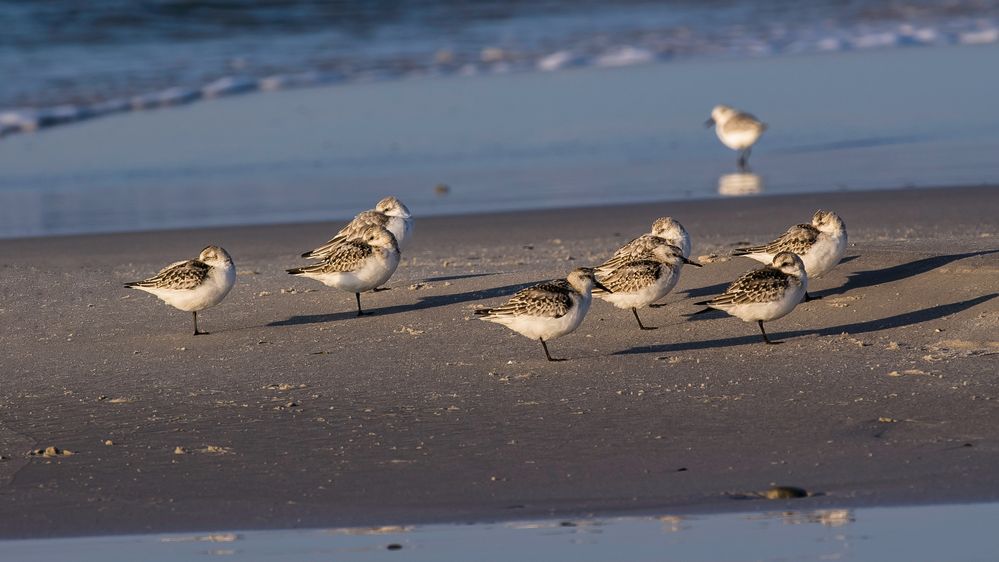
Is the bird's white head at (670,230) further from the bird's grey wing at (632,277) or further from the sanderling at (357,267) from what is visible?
the sanderling at (357,267)

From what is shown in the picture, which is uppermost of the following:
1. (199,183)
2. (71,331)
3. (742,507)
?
(199,183)

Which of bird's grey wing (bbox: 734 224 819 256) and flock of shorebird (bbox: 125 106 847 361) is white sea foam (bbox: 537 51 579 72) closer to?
flock of shorebird (bbox: 125 106 847 361)

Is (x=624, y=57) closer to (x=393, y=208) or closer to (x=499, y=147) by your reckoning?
(x=499, y=147)

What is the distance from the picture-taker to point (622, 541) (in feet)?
21.3

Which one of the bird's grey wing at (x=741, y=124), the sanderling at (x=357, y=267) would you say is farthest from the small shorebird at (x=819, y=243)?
the bird's grey wing at (x=741, y=124)

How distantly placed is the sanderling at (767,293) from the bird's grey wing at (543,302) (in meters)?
1.05

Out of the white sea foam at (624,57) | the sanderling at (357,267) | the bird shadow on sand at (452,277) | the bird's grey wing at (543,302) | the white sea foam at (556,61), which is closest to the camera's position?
the bird's grey wing at (543,302)

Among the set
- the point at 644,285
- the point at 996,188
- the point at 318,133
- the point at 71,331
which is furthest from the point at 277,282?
the point at 318,133

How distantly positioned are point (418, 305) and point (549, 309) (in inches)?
94.8

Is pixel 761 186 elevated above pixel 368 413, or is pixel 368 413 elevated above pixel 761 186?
pixel 761 186

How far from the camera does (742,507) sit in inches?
270

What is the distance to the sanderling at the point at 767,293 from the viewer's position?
32.3 ft

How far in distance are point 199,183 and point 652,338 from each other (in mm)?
10128

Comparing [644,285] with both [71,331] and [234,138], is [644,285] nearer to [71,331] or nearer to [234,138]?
[71,331]
